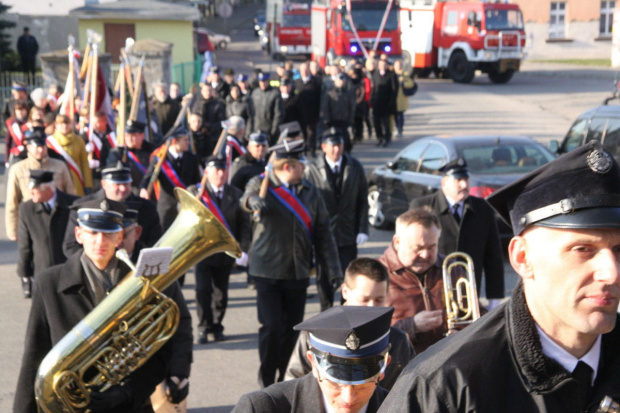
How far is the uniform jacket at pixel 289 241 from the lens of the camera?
795cm

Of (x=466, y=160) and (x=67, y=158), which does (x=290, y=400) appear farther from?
(x=466, y=160)

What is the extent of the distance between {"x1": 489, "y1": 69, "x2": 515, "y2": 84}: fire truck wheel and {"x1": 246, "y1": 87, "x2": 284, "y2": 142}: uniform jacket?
2179cm

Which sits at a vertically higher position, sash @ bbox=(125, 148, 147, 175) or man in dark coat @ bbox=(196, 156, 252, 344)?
sash @ bbox=(125, 148, 147, 175)

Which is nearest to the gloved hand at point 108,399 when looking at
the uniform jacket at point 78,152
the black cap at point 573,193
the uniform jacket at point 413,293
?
the uniform jacket at point 413,293

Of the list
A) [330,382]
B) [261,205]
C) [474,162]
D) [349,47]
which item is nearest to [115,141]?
[474,162]

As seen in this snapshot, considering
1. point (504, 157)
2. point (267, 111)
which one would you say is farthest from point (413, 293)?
point (267, 111)

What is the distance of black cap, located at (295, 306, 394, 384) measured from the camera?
146 inches

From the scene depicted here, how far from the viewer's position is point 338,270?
8.33 m

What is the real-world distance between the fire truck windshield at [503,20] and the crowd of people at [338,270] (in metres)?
23.7

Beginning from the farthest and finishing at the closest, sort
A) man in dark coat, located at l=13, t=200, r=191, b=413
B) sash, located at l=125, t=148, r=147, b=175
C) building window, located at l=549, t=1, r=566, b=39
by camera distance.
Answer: building window, located at l=549, t=1, r=566, b=39
sash, located at l=125, t=148, r=147, b=175
man in dark coat, located at l=13, t=200, r=191, b=413

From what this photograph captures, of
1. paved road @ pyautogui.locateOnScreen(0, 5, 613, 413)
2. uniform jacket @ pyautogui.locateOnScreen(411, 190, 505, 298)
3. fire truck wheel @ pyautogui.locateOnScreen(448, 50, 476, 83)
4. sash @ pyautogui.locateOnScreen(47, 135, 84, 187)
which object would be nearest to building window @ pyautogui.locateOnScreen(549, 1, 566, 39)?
paved road @ pyautogui.locateOnScreen(0, 5, 613, 413)

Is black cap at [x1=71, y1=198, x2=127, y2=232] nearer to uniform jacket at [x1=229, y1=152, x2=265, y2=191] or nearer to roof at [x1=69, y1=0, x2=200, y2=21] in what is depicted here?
uniform jacket at [x1=229, y1=152, x2=265, y2=191]

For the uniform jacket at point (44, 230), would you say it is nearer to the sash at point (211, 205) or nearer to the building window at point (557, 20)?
the sash at point (211, 205)

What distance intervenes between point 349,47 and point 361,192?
25686mm
